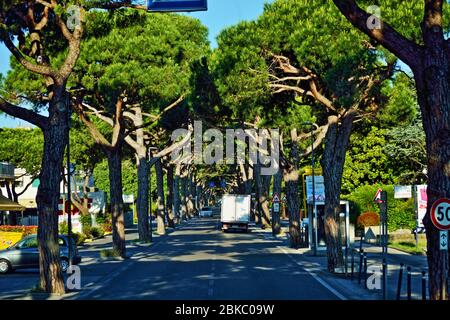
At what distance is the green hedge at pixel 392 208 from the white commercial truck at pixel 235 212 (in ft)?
35.8

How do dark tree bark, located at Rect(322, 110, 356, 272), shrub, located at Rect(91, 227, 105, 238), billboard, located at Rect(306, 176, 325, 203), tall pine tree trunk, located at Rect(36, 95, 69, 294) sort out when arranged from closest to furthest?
tall pine tree trunk, located at Rect(36, 95, 69, 294)
dark tree bark, located at Rect(322, 110, 356, 272)
billboard, located at Rect(306, 176, 325, 203)
shrub, located at Rect(91, 227, 105, 238)

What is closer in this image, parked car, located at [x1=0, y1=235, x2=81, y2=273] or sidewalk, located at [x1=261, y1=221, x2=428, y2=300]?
sidewalk, located at [x1=261, y1=221, x2=428, y2=300]

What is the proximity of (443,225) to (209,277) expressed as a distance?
13.7 meters

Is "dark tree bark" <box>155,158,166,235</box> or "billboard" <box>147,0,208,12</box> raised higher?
"billboard" <box>147,0,208,12</box>

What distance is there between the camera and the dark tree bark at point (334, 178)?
2667cm

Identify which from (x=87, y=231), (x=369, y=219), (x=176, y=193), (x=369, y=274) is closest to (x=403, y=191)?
(x=369, y=219)

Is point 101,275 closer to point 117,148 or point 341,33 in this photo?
point 117,148

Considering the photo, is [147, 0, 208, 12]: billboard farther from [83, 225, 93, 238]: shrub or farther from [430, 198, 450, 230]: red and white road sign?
[83, 225, 93, 238]: shrub

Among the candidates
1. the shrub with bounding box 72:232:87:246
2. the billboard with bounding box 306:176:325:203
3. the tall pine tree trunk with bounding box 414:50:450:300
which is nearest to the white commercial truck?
the shrub with bounding box 72:232:87:246

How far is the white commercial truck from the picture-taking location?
213ft

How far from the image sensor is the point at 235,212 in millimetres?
65125
